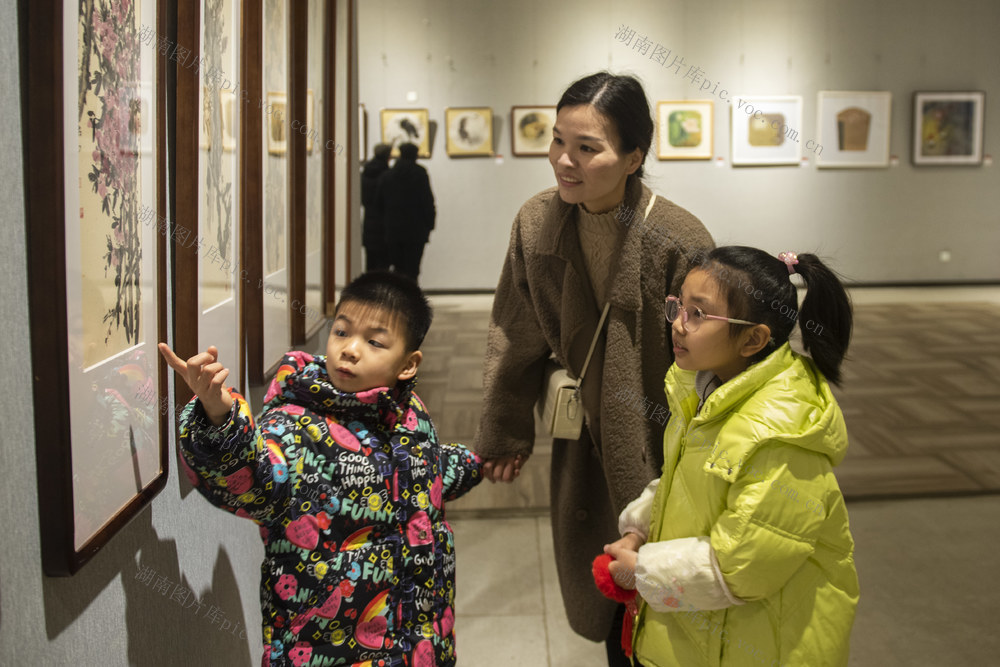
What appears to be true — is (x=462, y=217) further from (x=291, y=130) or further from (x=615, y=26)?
(x=291, y=130)

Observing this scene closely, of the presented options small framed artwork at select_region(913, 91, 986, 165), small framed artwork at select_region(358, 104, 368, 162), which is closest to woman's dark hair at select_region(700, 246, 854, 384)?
small framed artwork at select_region(913, 91, 986, 165)

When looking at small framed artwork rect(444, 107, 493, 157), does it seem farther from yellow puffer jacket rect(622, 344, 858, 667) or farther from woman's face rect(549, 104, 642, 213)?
yellow puffer jacket rect(622, 344, 858, 667)

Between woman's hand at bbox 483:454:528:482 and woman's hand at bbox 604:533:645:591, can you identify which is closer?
woman's hand at bbox 604:533:645:591

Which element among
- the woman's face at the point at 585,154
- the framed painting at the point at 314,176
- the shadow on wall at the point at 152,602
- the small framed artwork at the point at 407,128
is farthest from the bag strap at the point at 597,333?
the small framed artwork at the point at 407,128

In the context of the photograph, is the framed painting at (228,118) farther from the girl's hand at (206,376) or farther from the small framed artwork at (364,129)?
the small framed artwork at (364,129)

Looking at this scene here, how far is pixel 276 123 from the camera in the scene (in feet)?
8.46

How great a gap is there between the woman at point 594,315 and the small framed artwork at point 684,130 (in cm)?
497

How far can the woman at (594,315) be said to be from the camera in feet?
6.93

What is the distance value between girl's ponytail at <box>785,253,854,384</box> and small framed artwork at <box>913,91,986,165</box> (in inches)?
190

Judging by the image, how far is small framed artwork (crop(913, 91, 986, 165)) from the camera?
5902 mm

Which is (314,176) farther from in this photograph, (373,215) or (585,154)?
(373,215)

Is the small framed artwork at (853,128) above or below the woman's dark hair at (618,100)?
above

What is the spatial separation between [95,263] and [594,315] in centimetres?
136

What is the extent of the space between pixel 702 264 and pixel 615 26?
4021 mm
